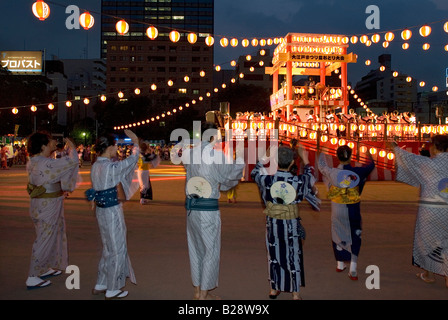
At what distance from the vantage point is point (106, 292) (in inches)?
173

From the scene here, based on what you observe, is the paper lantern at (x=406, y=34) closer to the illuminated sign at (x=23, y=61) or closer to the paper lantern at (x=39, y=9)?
the paper lantern at (x=39, y=9)

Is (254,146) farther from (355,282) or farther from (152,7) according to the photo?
(152,7)

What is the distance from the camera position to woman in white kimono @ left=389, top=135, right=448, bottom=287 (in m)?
4.94

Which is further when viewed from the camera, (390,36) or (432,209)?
(390,36)

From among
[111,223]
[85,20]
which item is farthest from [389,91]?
[111,223]

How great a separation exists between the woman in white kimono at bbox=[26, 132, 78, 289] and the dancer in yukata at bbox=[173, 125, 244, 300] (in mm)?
1658

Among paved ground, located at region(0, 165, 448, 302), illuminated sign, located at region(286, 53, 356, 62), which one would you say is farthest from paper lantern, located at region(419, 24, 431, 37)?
illuminated sign, located at region(286, 53, 356, 62)

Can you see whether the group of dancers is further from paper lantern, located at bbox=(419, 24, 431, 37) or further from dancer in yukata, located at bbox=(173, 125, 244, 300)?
paper lantern, located at bbox=(419, 24, 431, 37)

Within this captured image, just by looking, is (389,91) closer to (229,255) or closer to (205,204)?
(229,255)

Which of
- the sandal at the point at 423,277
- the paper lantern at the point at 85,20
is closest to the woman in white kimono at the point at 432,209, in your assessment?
the sandal at the point at 423,277

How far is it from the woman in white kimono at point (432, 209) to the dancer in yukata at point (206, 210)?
7.44ft

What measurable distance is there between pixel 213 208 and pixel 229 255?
196 cm

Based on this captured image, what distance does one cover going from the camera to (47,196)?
5.09m

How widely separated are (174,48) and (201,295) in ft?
286
